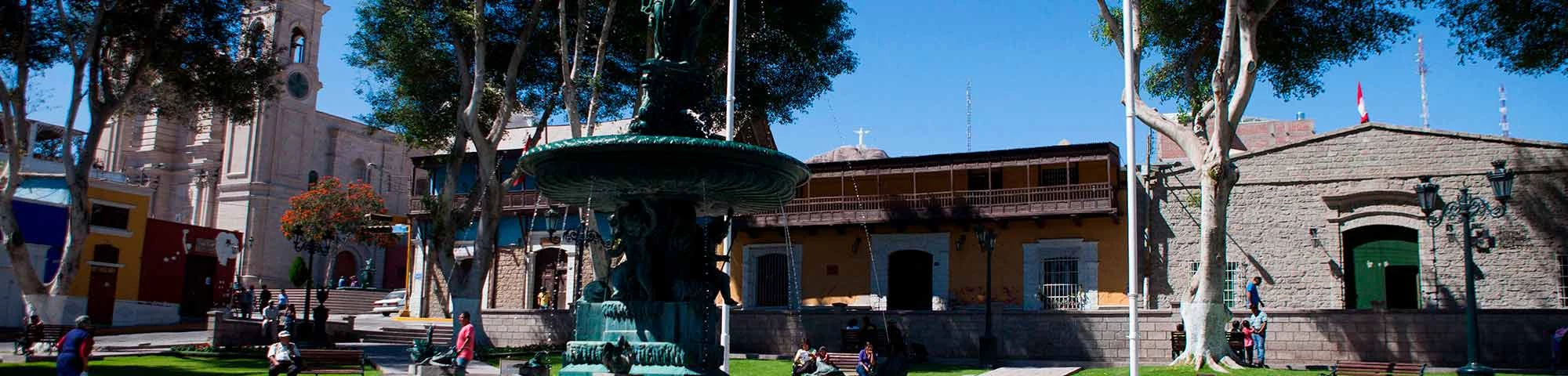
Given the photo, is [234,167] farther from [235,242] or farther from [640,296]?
[640,296]

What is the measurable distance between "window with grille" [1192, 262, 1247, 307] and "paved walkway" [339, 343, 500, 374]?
54.2ft

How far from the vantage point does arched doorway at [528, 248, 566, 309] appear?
106 feet

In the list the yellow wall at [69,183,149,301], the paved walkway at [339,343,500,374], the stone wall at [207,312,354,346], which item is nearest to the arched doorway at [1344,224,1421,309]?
the paved walkway at [339,343,500,374]

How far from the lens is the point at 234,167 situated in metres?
44.8

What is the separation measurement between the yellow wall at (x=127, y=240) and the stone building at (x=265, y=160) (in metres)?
9.66

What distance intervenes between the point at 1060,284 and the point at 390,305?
22855 millimetres

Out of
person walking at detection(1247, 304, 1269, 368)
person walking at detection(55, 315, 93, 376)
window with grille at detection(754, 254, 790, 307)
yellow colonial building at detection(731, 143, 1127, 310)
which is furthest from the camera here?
window with grille at detection(754, 254, 790, 307)

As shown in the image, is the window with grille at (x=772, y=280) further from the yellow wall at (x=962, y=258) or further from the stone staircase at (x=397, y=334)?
the stone staircase at (x=397, y=334)

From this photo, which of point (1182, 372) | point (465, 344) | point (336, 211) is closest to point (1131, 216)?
point (1182, 372)

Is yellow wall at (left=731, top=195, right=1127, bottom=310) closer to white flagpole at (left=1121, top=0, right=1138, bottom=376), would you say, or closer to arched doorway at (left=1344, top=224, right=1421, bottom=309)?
arched doorway at (left=1344, top=224, right=1421, bottom=309)

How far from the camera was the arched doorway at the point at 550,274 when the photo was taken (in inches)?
1270

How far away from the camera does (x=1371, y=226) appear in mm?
24266

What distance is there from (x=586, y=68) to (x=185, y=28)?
791 cm

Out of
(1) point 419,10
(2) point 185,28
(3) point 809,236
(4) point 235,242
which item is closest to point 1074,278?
(3) point 809,236
